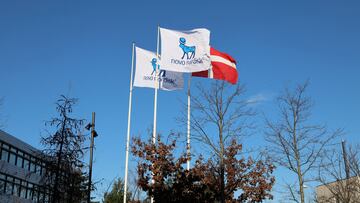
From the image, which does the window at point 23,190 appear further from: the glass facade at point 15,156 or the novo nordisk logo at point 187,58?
the novo nordisk logo at point 187,58

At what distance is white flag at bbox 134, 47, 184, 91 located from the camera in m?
27.6

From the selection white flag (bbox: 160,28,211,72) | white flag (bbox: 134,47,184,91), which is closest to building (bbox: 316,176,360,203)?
white flag (bbox: 160,28,211,72)

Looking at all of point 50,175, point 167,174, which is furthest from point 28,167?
point 50,175

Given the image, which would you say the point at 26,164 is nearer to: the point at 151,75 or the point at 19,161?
the point at 19,161

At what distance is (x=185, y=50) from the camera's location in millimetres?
25922

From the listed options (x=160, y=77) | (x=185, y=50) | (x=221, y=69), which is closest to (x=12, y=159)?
(x=160, y=77)

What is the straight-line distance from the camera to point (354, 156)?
22906 mm

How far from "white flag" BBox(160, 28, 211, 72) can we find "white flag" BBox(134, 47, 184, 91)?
2.05 metres

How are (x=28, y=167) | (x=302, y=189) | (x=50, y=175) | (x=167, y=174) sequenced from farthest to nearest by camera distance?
(x=28, y=167), (x=167, y=174), (x=302, y=189), (x=50, y=175)

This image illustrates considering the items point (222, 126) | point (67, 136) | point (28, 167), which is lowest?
point (67, 136)

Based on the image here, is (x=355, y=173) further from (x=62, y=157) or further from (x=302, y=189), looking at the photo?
(x=62, y=157)

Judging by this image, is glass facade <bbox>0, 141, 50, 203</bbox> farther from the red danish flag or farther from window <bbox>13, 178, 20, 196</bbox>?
the red danish flag

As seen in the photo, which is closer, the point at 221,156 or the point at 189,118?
the point at 221,156

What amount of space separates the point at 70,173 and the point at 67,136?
4.47 feet
